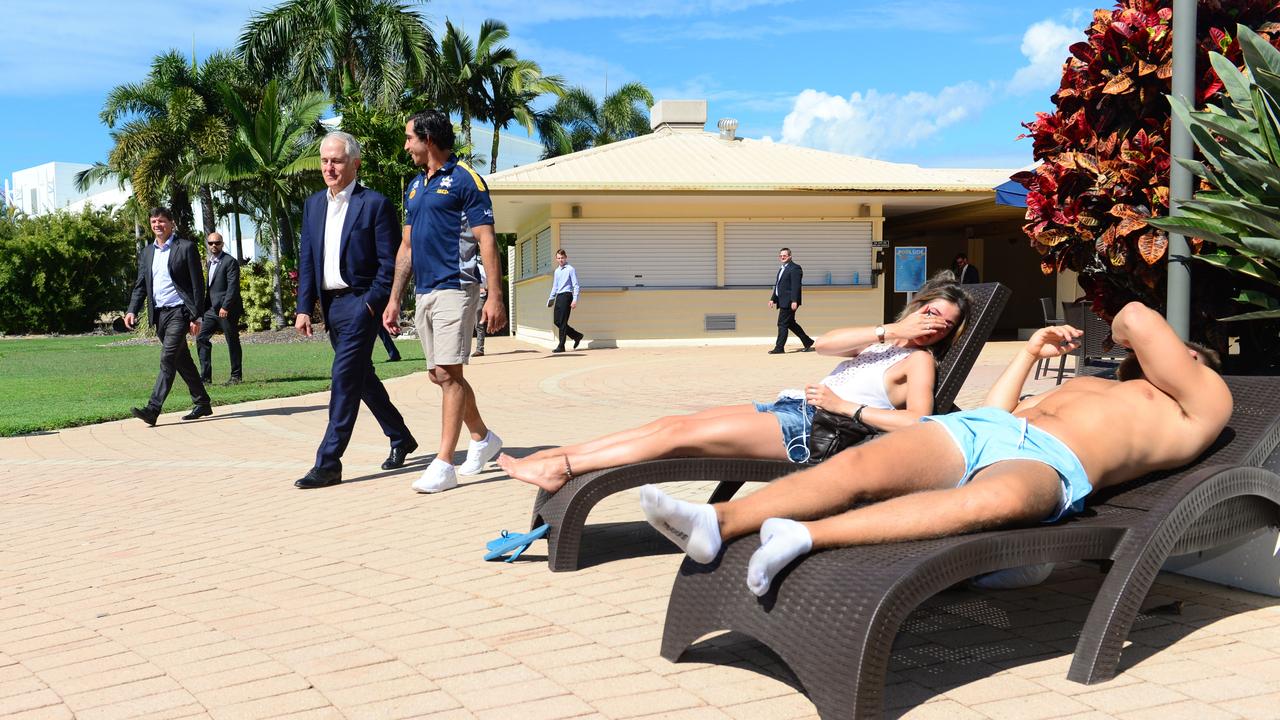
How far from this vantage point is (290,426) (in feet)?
31.6

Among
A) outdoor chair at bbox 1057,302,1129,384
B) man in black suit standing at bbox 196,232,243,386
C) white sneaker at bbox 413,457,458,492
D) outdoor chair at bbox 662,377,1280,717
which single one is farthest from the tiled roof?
outdoor chair at bbox 662,377,1280,717

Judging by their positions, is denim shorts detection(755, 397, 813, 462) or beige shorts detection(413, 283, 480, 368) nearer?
denim shorts detection(755, 397, 813, 462)

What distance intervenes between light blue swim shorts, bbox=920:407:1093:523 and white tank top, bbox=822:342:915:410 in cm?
85

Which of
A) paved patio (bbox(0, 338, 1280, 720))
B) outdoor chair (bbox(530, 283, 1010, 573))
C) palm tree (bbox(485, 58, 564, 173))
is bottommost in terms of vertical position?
paved patio (bbox(0, 338, 1280, 720))

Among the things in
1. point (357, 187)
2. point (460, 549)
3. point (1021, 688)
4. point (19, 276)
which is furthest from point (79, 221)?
point (1021, 688)

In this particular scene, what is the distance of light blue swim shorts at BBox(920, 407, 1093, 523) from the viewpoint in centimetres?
338

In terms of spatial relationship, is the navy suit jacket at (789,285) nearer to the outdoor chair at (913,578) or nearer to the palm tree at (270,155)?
the outdoor chair at (913,578)

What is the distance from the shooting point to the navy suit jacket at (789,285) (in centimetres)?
1936

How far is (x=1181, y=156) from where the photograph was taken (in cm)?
456

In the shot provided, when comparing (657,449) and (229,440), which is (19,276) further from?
(657,449)

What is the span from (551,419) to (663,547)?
512 cm

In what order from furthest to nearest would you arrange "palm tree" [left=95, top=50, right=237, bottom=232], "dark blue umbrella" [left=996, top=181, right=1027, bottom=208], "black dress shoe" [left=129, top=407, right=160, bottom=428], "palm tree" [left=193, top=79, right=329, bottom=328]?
"palm tree" [left=95, top=50, right=237, bottom=232] → "palm tree" [left=193, top=79, right=329, bottom=328] → "dark blue umbrella" [left=996, top=181, right=1027, bottom=208] → "black dress shoe" [left=129, top=407, right=160, bottom=428]

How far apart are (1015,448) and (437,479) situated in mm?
3595

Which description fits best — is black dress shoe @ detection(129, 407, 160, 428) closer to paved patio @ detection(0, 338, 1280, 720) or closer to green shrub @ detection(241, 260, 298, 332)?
paved patio @ detection(0, 338, 1280, 720)
